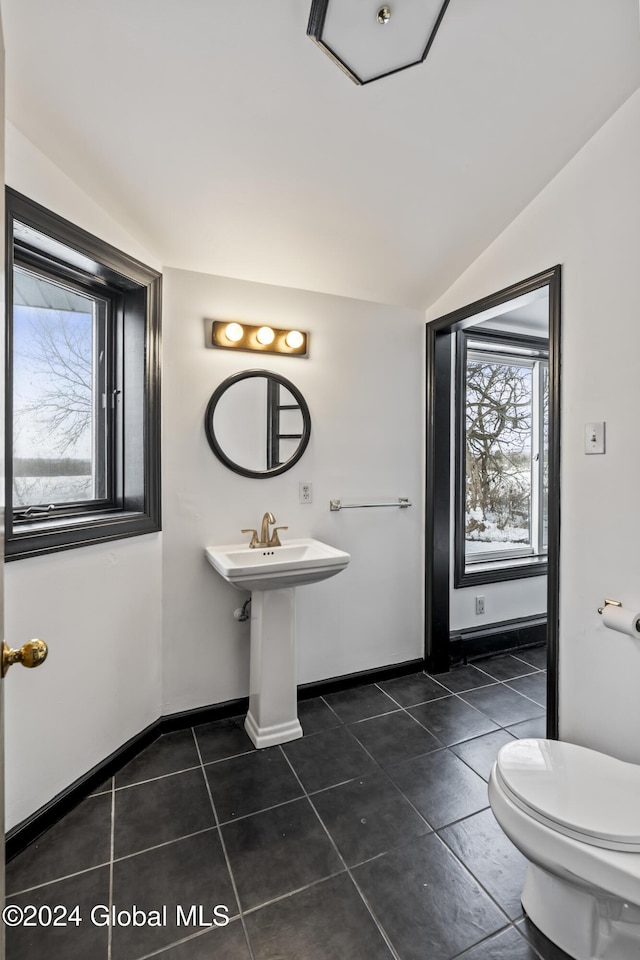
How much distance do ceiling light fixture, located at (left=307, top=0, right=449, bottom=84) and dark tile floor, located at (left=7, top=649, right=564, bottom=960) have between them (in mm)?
2431

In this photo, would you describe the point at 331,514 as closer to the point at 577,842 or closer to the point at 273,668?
the point at 273,668

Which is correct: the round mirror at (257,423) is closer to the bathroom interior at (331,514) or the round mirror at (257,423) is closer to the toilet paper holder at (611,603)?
the bathroom interior at (331,514)

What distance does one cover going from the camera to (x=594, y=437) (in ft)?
5.49

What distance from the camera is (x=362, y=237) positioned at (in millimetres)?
2105

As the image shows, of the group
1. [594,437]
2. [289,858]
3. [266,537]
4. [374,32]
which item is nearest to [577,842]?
[289,858]

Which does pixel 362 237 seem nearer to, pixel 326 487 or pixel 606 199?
pixel 606 199

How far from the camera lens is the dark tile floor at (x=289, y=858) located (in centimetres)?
123

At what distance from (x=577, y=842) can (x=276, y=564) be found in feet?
4.05

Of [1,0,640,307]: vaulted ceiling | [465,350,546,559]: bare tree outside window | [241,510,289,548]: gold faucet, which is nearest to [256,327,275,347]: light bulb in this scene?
[1,0,640,307]: vaulted ceiling

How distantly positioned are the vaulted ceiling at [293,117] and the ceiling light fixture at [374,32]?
0.17 feet

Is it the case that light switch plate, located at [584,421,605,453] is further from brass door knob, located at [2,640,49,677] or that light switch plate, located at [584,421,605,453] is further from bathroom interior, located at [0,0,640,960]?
brass door knob, located at [2,640,49,677]

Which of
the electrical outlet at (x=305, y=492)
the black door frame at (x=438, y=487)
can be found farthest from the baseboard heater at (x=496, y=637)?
the electrical outlet at (x=305, y=492)

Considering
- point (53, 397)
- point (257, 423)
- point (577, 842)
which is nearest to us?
point (577, 842)

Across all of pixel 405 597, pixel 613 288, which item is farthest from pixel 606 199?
pixel 405 597
